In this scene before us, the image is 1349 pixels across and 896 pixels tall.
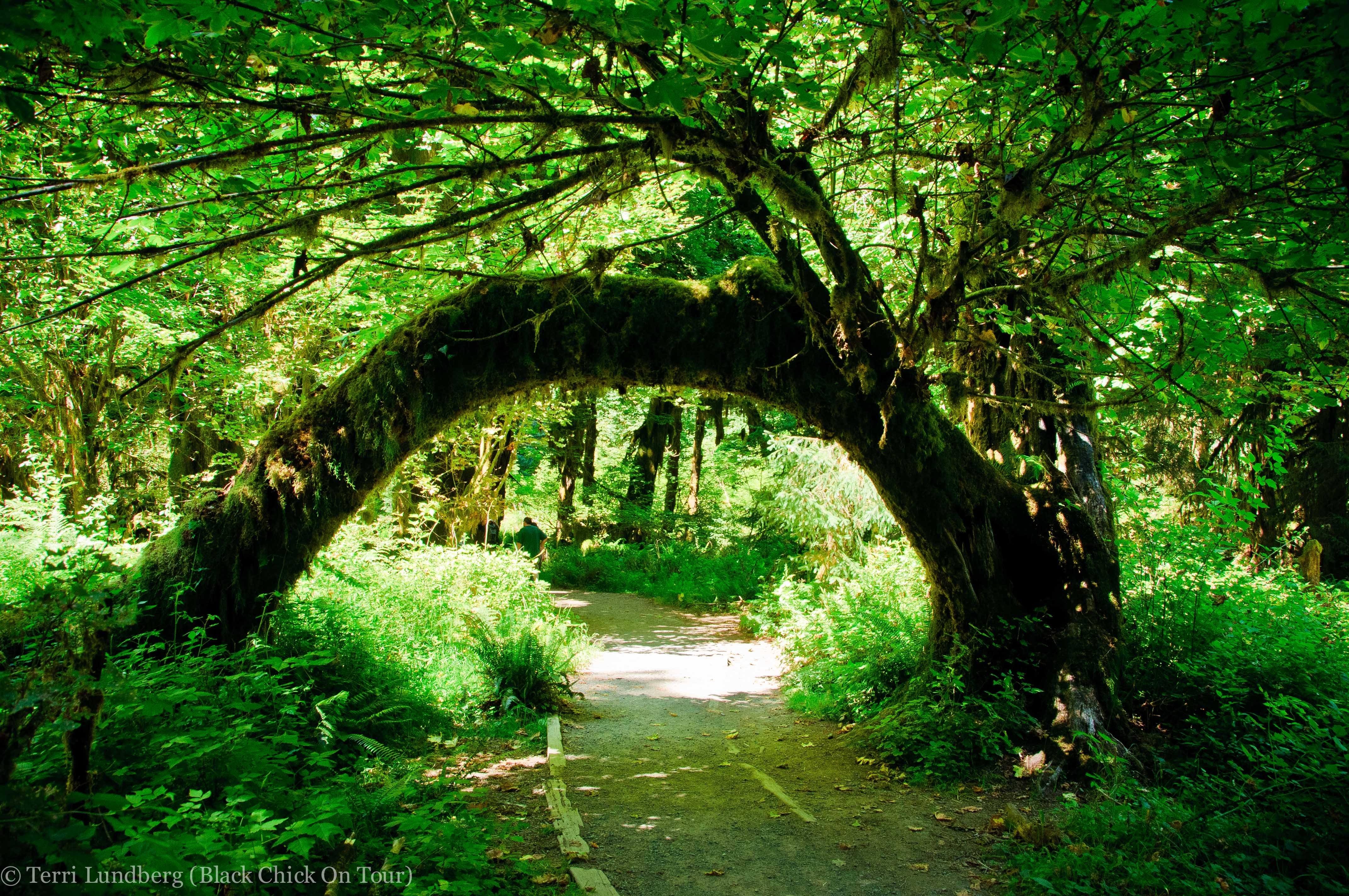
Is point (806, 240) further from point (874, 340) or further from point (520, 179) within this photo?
point (520, 179)

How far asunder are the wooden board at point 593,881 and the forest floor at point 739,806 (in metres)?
0.12

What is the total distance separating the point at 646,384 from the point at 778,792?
11.3 ft

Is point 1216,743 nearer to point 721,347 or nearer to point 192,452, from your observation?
point 721,347

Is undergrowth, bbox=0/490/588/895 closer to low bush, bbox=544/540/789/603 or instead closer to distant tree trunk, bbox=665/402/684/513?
low bush, bbox=544/540/789/603

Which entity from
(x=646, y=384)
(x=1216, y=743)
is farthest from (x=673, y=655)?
(x=1216, y=743)

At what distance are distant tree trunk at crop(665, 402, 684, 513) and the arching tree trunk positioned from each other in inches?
653

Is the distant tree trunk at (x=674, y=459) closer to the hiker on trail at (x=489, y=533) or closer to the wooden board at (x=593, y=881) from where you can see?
the hiker on trail at (x=489, y=533)

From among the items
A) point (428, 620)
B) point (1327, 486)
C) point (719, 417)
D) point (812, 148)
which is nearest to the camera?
point (812, 148)

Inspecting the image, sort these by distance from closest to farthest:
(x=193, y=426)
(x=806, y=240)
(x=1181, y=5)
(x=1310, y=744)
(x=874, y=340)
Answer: (x=1181, y=5)
(x=1310, y=744)
(x=874, y=340)
(x=806, y=240)
(x=193, y=426)

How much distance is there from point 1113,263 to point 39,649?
6.15 metres

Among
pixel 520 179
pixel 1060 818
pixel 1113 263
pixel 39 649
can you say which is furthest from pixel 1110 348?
pixel 39 649

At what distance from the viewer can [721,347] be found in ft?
19.6

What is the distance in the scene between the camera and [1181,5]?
9.43 feet

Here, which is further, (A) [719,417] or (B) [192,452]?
(A) [719,417]
